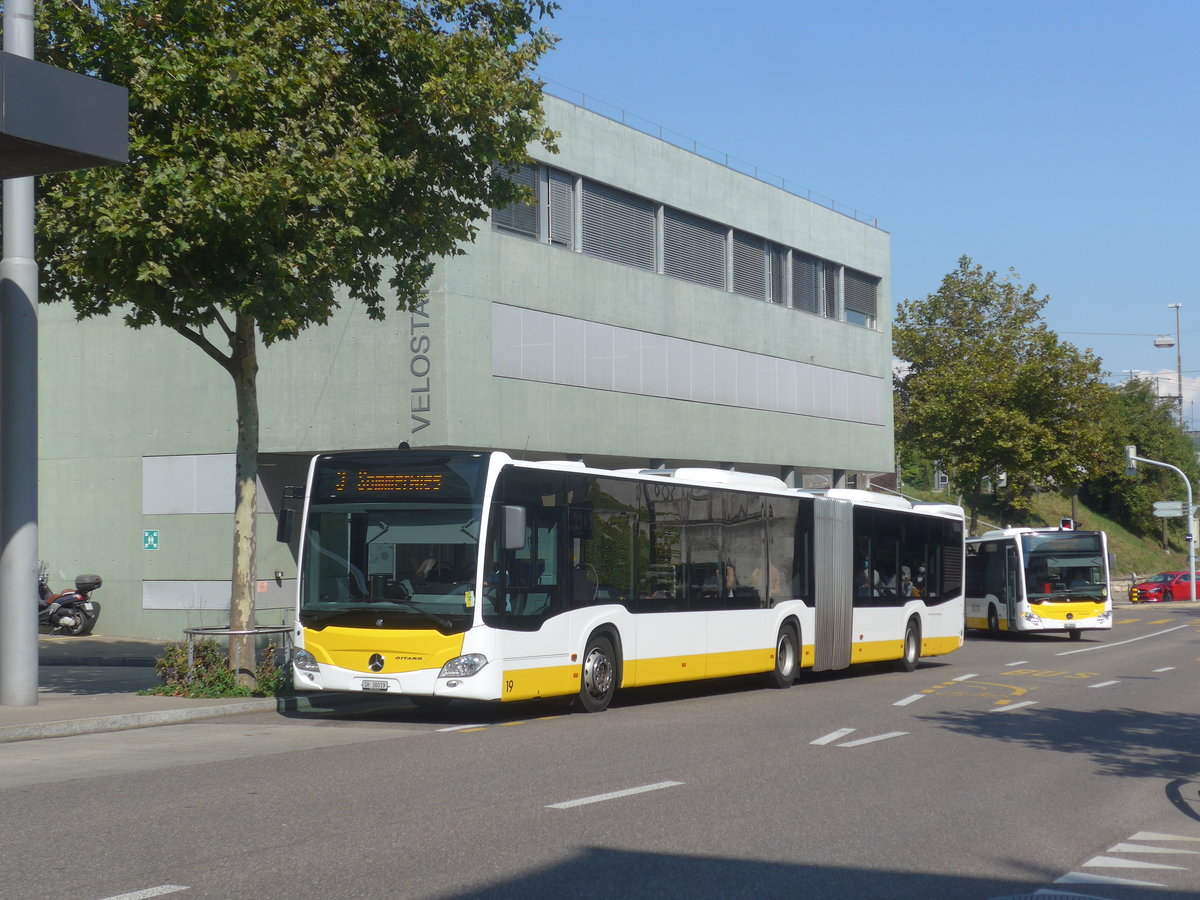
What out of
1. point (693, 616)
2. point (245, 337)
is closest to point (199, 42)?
point (245, 337)

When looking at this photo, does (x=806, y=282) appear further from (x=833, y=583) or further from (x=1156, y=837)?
(x=1156, y=837)

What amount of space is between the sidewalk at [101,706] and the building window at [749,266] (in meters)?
21.1

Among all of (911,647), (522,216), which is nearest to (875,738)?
(911,647)

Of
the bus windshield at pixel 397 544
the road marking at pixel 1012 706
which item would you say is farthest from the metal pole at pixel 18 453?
the road marking at pixel 1012 706

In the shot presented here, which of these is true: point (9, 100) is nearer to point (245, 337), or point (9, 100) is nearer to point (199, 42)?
point (199, 42)

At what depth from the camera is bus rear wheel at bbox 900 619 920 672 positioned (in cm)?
2447

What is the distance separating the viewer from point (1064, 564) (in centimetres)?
3622

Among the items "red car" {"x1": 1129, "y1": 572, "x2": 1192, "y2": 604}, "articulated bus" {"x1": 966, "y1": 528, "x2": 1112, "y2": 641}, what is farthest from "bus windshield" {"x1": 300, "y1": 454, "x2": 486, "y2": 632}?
"red car" {"x1": 1129, "y1": 572, "x2": 1192, "y2": 604}

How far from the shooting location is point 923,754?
12.5m

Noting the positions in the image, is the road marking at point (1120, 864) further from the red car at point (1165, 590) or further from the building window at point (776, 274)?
the red car at point (1165, 590)

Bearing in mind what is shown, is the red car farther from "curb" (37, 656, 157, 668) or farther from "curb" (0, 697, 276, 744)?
"curb" (0, 697, 276, 744)

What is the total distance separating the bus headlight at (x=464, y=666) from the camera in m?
14.2

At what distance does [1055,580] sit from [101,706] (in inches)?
1062

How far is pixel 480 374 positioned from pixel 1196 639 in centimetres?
2023
